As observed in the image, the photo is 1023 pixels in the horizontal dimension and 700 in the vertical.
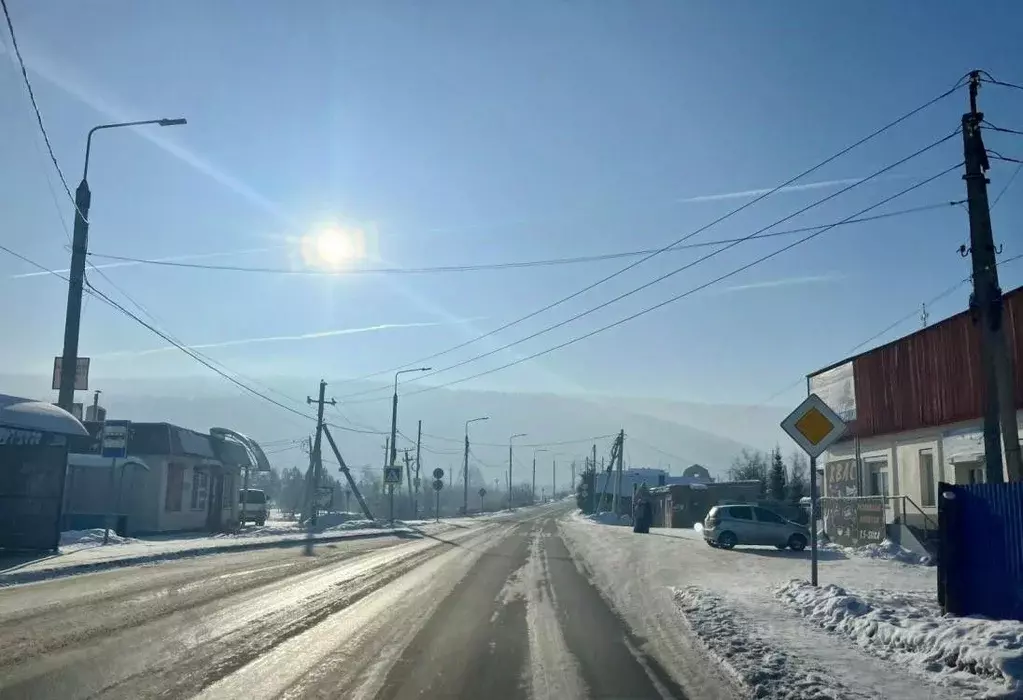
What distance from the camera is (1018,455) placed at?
1441 centimetres

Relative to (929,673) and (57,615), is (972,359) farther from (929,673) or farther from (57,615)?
(57,615)

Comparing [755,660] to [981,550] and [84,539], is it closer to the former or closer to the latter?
[981,550]

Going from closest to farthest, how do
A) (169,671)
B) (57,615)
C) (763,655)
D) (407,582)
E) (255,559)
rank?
1. (169,671)
2. (763,655)
3. (57,615)
4. (407,582)
5. (255,559)

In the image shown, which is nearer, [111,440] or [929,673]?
[929,673]

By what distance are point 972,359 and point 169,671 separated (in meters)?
22.6

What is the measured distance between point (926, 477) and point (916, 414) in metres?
1.93

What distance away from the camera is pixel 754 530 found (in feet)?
99.0

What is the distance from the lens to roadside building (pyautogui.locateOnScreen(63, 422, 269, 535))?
33381 millimetres

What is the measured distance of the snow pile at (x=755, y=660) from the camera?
300 inches

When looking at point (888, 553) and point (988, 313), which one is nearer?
point (988, 313)

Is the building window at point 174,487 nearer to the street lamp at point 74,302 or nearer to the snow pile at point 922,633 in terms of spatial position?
the street lamp at point 74,302

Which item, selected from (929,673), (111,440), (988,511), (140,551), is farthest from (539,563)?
(929,673)

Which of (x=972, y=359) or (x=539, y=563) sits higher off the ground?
(x=972, y=359)

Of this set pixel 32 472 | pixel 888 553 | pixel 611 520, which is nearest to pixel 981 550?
pixel 888 553
